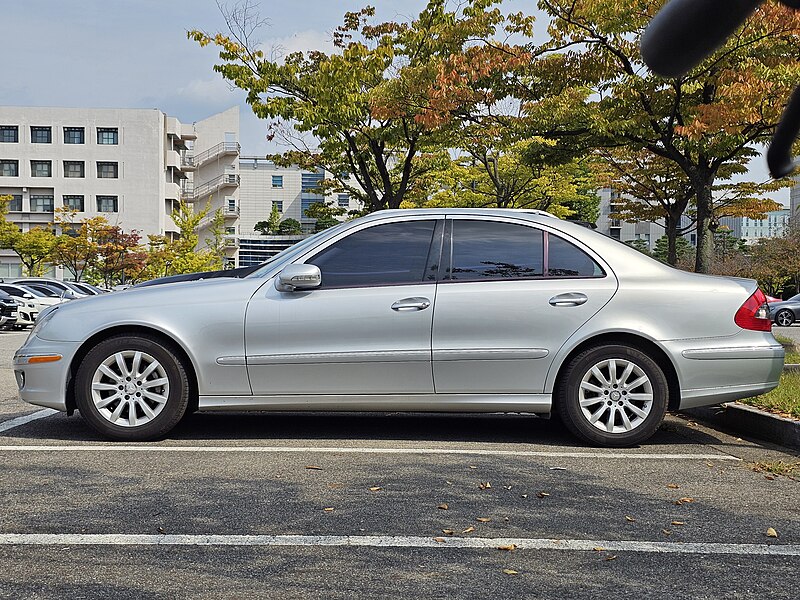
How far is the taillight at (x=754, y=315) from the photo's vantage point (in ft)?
20.6

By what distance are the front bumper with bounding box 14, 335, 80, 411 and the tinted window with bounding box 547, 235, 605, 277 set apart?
10.9ft

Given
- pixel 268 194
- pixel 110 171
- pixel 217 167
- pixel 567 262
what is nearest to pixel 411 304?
pixel 567 262

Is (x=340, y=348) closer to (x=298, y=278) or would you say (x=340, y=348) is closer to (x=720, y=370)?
(x=298, y=278)

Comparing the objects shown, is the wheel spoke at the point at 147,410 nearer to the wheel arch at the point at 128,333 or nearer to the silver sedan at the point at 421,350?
the silver sedan at the point at 421,350

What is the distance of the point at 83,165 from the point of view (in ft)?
218

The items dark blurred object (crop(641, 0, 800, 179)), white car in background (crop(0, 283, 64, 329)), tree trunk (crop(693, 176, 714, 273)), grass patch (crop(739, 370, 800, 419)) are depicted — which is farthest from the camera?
white car in background (crop(0, 283, 64, 329))

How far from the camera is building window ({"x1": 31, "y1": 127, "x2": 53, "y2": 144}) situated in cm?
6612

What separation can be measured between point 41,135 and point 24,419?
64580 mm

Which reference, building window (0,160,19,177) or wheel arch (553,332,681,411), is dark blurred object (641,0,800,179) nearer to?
wheel arch (553,332,681,411)

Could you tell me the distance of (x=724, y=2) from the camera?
2.46 ft

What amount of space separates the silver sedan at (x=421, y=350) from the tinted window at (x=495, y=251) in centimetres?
10

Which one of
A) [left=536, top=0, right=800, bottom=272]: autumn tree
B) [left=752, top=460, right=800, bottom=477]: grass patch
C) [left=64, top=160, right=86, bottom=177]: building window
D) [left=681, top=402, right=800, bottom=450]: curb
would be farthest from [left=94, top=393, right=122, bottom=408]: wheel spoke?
[left=64, top=160, right=86, bottom=177]: building window

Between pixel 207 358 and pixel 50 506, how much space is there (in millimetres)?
1922

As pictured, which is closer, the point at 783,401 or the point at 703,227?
the point at 783,401
